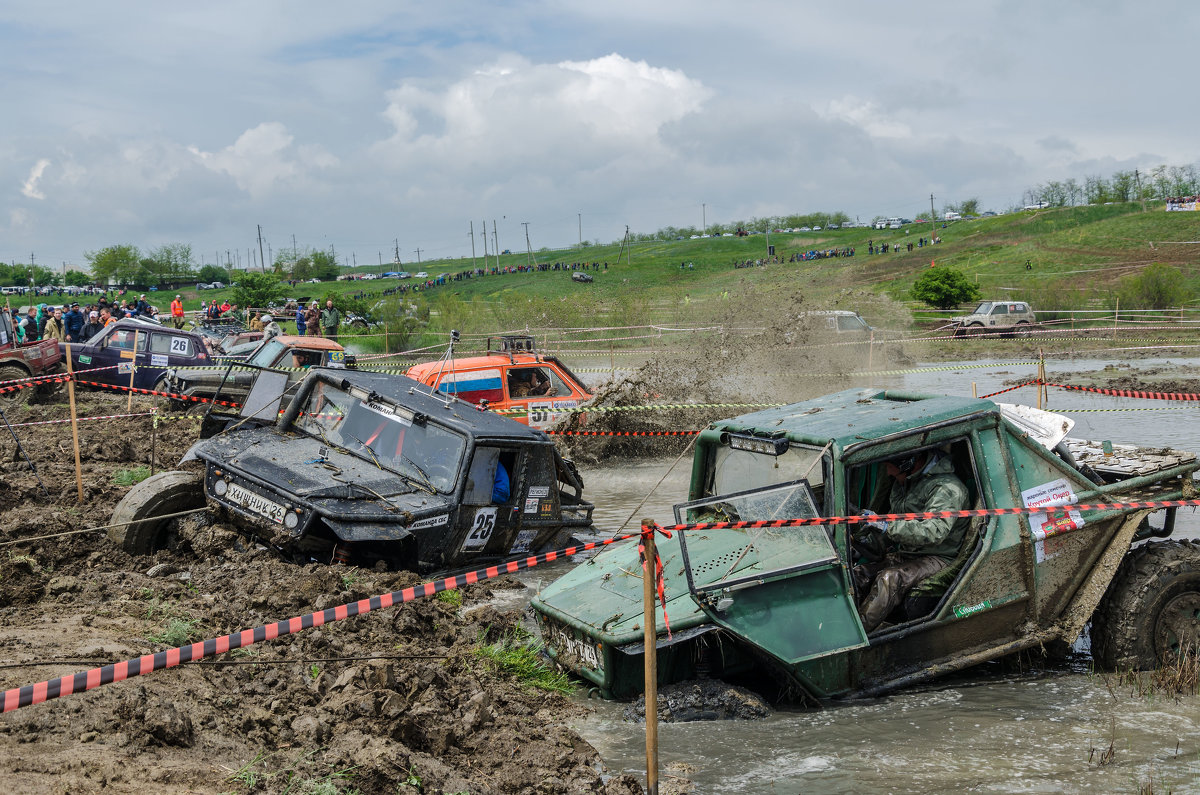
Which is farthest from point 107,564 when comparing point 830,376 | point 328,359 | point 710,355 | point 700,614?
point 830,376

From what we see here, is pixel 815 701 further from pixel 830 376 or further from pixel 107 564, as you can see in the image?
pixel 830 376

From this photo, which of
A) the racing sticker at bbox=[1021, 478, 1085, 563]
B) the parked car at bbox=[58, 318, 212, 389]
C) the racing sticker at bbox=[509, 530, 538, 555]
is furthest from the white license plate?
the parked car at bbox=[58, 318, 212, 389]

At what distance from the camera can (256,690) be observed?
16.9 ft

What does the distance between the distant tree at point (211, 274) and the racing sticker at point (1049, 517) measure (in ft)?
335

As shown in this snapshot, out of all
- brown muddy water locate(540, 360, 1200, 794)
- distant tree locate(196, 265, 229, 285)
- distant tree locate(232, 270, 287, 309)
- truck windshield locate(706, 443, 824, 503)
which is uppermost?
distant tree locate(196, 265, 229, 285)

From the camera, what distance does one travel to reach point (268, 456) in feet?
27.5

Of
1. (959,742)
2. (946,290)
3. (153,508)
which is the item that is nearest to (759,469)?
(959,742)

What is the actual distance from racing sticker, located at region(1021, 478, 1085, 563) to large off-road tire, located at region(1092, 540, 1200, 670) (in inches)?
20.4

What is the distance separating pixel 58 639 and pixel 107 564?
2525 millimetres

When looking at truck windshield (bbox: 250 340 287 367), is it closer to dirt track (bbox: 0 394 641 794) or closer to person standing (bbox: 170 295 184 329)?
dirt track (bbox: 0 394 641 794)

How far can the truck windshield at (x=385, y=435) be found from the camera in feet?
27.3

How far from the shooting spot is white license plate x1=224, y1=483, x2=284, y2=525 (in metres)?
7.45

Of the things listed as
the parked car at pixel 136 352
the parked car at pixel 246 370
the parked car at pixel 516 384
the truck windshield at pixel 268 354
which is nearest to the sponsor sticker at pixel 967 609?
the parked car at pixel 516 384

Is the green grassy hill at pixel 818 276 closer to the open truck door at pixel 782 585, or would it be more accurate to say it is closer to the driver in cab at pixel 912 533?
the driver in cab at pixel 912 533
